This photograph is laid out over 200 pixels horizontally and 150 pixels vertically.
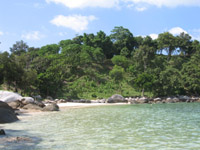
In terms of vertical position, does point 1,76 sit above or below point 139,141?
above

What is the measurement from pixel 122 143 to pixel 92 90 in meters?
44.9

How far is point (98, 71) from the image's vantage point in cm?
6906

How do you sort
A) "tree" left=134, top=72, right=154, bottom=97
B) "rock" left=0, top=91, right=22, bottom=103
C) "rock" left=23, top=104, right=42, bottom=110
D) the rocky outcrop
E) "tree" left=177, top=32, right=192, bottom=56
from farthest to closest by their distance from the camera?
"tree" left=177, top=32, right=192, bottom=56, "tree" left=134, top=72, right=154, bottom=97, the rocky outcrop, "rock" left=0, top=91, right=22, bottom=103, "rock" left=23, top=104, right=42, bottom=110

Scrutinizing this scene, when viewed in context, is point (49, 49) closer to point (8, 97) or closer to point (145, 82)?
point (145, 82)

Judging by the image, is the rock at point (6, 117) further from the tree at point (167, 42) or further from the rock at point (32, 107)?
the tree at point (167, 42)

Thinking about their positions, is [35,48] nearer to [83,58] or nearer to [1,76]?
[83,58]

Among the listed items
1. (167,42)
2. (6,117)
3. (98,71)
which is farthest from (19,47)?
(6,117)

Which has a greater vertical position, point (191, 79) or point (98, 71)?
point (98, 71)

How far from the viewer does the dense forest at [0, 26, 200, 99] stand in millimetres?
42806

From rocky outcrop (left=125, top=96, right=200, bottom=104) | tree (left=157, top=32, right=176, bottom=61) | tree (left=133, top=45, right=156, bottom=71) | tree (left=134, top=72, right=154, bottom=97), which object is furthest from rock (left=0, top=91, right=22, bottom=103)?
tree (left=157, top=32, right=176, bottom=61)

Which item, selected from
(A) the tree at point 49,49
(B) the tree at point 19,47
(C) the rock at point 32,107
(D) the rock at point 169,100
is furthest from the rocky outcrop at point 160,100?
(B) the tree at point 19,47

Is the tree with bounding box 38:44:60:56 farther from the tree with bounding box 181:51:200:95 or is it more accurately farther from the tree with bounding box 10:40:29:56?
the tree with bounding box 181:51:200:95

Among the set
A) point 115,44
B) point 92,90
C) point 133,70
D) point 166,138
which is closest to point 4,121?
point 166,138

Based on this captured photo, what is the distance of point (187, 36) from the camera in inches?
3413
